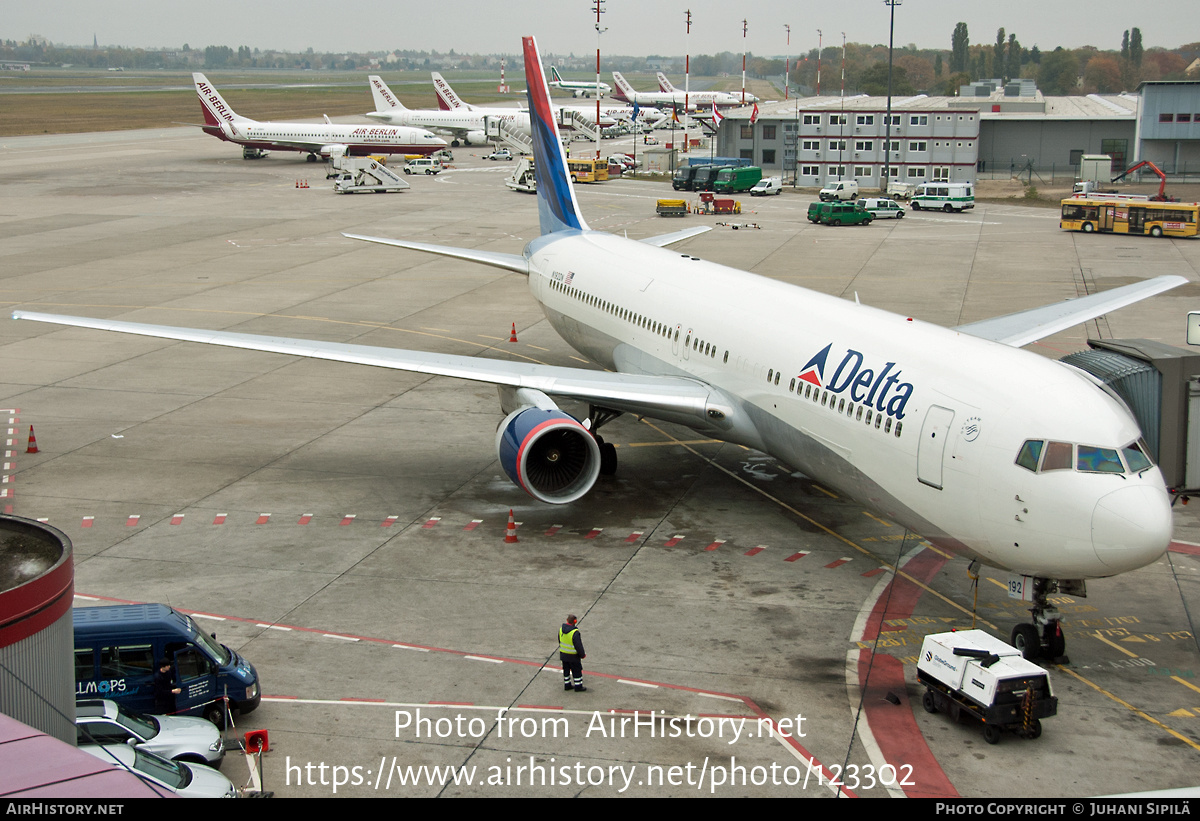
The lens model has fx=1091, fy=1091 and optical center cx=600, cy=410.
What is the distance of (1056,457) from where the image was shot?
16.8m

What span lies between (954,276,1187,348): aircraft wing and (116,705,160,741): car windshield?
20360 millimetres

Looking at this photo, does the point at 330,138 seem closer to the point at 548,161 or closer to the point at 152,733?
the point at 548,161

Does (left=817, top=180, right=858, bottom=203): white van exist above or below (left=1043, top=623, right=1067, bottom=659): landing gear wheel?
above

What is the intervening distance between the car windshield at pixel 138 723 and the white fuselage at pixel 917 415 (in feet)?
41.3

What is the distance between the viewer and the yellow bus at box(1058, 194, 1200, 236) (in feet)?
219

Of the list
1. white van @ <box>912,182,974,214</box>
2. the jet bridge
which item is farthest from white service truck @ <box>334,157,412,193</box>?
the jet bridge

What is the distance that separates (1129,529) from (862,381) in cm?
579

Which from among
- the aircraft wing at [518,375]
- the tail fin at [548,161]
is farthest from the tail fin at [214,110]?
the aircraft wing at [518,375]

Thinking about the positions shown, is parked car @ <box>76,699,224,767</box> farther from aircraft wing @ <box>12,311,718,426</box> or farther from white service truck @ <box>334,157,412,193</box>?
white service truck @ <box>334,157,412,193</box>

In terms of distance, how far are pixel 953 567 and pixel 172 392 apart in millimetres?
24667

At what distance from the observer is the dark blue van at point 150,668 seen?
1598 centimetres

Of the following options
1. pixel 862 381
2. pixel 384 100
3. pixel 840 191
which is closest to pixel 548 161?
pixel 862 381
